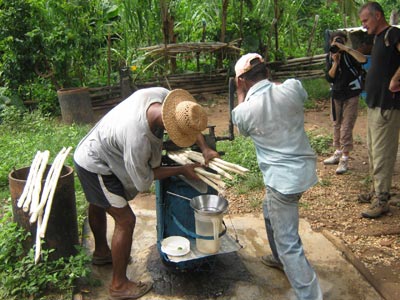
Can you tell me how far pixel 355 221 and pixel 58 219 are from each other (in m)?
2.82

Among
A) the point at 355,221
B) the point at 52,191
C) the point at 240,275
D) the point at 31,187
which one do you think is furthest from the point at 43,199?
the point at 355,221

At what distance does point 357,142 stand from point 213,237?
4.52 meters

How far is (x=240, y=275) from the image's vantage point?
135 inches

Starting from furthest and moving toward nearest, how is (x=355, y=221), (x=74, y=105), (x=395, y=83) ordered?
(x=74, y=105) → (x=355, y=221) → (x=395, y=83)

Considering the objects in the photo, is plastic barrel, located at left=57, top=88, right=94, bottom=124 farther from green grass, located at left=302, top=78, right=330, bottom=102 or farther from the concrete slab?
green grass, located at left=302, top=78, right=330, bottom=102

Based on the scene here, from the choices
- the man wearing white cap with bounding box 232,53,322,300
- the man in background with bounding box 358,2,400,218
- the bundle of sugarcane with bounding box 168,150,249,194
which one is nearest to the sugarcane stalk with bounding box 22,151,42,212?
the bundle of sugarcane with bounding box 168,150,249,194

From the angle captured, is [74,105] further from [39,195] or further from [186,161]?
[186,161]

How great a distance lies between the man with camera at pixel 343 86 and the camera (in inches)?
210

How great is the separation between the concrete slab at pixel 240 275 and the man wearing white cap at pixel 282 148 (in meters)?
0.48

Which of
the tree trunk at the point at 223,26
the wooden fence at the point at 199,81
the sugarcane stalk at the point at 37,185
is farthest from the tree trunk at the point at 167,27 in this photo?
the sugarcane stalk at the point at 37,185

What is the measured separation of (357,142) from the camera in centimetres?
684

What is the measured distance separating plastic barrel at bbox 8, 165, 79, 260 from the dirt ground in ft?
5.96

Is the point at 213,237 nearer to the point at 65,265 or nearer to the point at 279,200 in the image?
the point at 279,200

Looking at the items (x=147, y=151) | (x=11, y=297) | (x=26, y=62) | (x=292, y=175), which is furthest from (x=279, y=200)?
(x=26, y=62)
